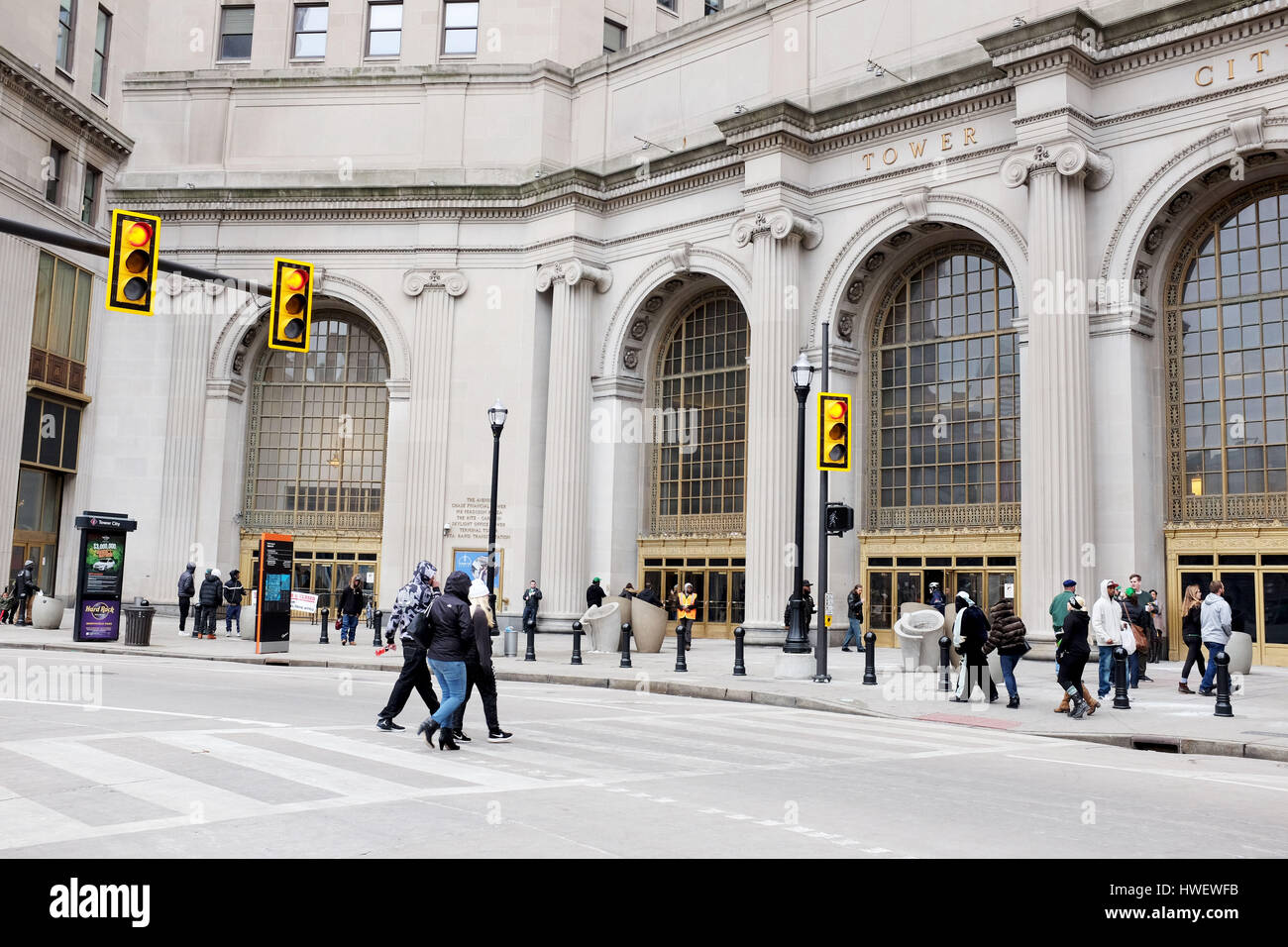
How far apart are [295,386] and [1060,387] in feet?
82.8

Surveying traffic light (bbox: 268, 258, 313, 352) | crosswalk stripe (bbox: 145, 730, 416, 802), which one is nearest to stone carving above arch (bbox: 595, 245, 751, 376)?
traffic light (bbox: 268, 258, 313, 352)

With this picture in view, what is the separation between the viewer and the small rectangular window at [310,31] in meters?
41.0

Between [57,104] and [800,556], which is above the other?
[57,104]

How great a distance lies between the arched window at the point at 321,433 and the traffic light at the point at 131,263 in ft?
85.4

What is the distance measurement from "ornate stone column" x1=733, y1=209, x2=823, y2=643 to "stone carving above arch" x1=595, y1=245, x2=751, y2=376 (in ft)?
7.17

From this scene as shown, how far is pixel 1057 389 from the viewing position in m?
25.2

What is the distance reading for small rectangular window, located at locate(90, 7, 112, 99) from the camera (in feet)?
125

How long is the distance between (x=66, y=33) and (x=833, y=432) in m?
29.4

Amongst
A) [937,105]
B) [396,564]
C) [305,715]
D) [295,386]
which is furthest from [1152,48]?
[295,386]

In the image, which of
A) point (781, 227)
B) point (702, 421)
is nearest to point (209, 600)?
point (702, 421)

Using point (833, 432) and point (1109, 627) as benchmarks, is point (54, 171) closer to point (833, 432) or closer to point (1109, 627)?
point (833, 432)

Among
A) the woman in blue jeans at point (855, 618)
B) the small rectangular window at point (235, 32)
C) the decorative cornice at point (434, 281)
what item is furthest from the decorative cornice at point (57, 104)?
the woman in blue jeans at point (855, 618)

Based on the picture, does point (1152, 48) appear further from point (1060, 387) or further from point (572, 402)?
point (572, 402)

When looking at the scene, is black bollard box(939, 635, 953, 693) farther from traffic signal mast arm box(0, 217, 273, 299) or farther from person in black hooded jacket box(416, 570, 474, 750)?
traffic signal mast arm box(0, 217, 273, 299)
